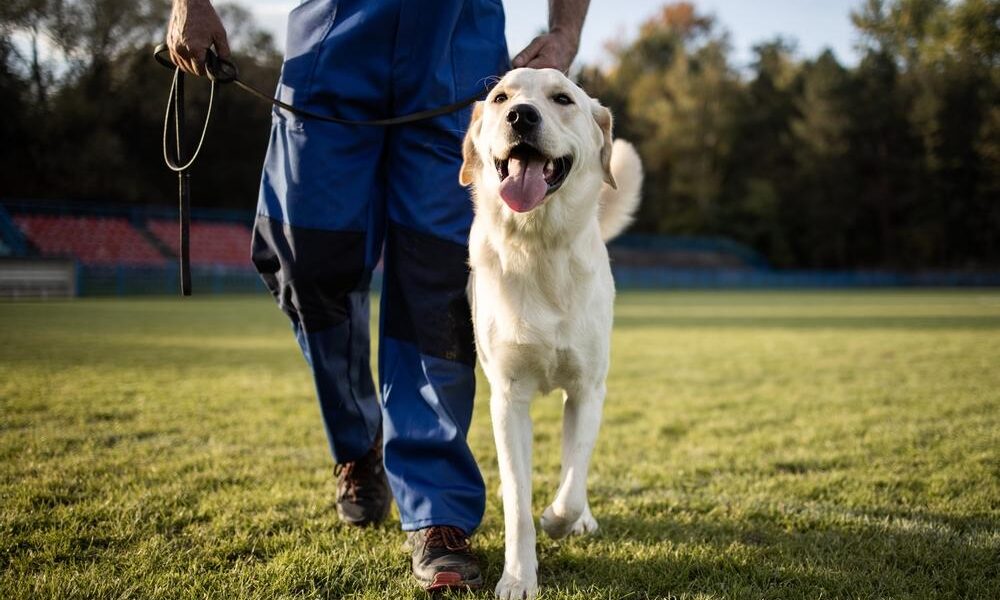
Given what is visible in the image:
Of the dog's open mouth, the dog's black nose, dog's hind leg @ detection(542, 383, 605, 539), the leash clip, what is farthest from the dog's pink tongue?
the leash clip

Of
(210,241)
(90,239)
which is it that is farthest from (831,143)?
(90,239)

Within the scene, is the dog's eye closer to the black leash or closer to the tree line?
the black leash

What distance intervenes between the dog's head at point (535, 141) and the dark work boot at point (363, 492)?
1.23 metres

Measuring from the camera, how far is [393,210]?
265cm

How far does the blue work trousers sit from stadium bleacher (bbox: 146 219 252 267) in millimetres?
23786

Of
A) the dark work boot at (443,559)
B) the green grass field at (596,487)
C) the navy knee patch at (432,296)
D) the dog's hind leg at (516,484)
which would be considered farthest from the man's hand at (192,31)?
the dark work boot at (443,559)

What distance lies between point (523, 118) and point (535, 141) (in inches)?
3.4

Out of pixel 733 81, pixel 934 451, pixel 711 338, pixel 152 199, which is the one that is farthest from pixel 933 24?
pixel 934 451

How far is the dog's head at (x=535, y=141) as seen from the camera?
90.5 inches

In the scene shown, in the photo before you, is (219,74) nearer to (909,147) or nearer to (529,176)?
(529,176)

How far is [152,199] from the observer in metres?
31.4

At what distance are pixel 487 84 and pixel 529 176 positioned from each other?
62 cm

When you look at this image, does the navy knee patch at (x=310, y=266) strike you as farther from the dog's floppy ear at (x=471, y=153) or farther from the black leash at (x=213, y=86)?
the dog's floppy ear at (x=471, y=153)

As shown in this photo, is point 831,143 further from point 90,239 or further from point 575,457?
point 575,457
